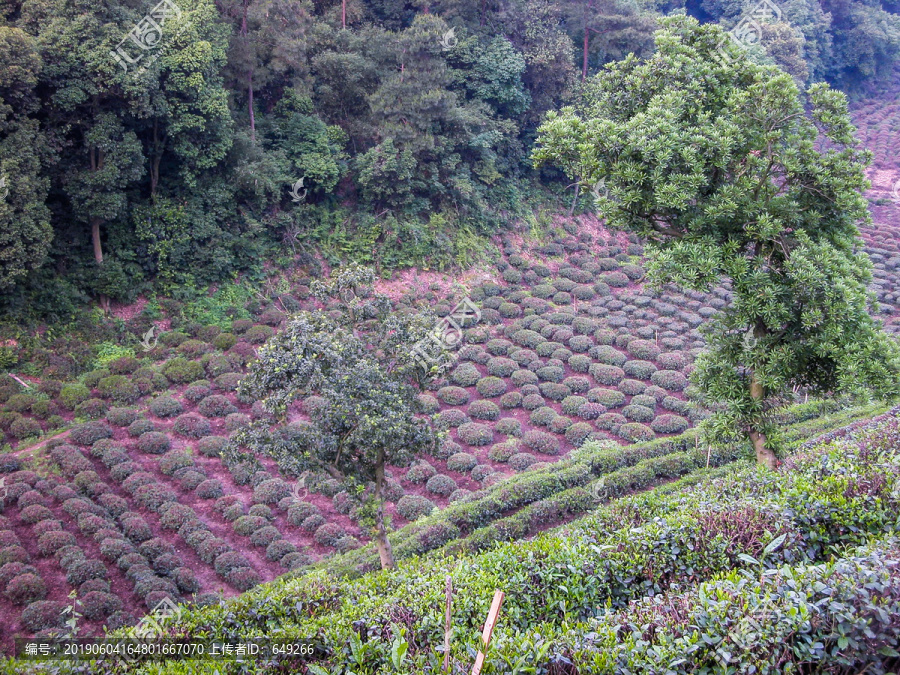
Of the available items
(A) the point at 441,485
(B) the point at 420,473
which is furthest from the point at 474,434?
(A) the point at 441,485

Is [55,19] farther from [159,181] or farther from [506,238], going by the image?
[506,238]

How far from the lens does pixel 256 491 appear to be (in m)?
13.0

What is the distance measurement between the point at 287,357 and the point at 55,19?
1204 cm

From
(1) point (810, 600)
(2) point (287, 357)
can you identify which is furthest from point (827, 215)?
(2) point (287, 357)

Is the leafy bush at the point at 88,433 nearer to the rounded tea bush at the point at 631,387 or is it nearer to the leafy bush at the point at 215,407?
the leafy bush at the point at 215,407

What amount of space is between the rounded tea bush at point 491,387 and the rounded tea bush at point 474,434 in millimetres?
1582

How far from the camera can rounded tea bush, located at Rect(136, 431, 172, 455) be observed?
44.4 ft

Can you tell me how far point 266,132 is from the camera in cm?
2044

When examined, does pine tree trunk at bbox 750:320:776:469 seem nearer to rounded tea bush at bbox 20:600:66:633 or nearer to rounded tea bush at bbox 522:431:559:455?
rounded tea bush at bbox 522:431:559:455

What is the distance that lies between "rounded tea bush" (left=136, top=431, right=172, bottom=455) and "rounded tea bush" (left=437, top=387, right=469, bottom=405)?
21.8 ft

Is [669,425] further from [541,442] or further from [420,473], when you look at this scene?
[420,473]

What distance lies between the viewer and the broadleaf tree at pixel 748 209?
8.39m

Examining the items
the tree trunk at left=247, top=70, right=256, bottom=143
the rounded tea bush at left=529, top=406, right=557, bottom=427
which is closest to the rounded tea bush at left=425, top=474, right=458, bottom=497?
the rounded tea bush at left=529, top=406, right=557, bottom=427

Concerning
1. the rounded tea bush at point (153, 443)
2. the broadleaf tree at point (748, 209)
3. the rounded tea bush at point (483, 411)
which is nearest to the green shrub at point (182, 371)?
the rounded tea bush at point (153, 443)
